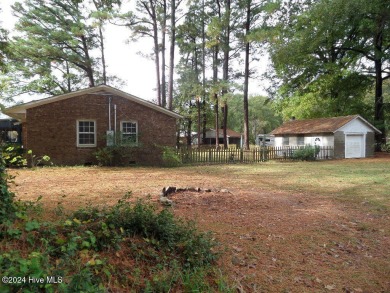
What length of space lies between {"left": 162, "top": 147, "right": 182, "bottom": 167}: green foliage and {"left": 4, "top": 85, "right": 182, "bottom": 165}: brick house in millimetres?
820

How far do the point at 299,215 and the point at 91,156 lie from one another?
1270 cm

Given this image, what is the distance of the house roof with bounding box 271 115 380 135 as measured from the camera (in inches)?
891

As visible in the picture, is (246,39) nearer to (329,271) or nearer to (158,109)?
(158,109)

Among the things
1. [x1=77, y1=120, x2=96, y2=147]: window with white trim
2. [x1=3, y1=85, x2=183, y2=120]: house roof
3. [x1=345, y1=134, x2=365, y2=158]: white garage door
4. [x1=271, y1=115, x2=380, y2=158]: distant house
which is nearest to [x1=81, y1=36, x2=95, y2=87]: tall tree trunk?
[x1=3, y1=85, x2=183, y2=120]: house roof

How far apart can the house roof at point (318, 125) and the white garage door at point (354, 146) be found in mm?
1402

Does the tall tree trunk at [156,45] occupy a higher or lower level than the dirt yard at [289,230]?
higher

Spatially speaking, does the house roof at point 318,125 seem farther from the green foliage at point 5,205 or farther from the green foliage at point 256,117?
the green foliage at point 256,117

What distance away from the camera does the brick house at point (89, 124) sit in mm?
14508

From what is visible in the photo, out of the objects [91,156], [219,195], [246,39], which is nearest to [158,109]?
[91,156]

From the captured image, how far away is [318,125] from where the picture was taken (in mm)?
24203

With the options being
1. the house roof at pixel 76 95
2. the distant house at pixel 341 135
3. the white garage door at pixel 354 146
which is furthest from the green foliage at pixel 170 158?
the white garage door at pixel 354 146

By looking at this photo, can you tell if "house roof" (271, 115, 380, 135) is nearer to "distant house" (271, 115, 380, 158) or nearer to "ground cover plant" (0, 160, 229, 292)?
"distant house" (271, 115, 380, 158)

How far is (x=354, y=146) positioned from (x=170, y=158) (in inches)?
657

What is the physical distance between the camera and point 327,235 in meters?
4.77
